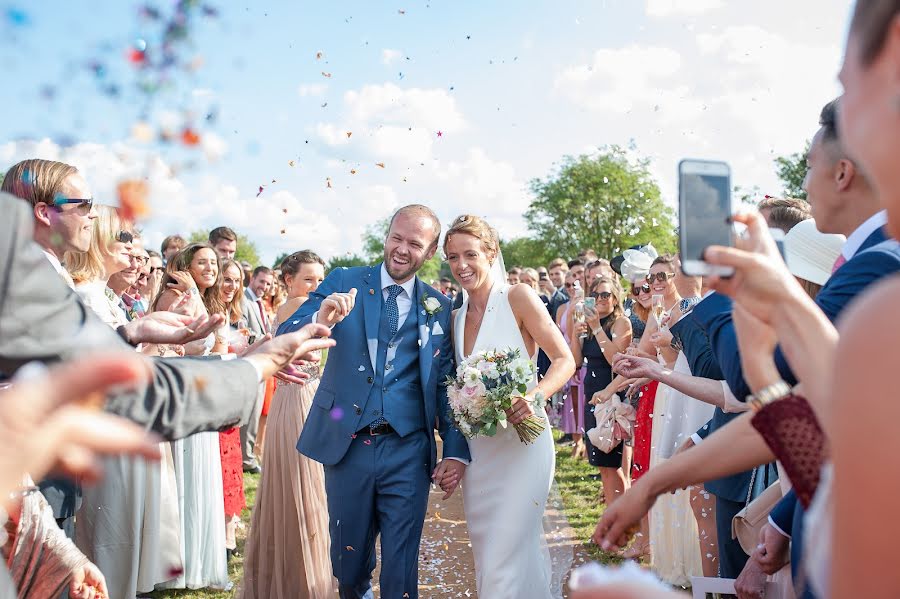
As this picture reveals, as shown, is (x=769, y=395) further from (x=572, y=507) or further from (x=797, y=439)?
(x=572, y=507)

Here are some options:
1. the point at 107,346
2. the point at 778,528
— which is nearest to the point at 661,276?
the point at 778,528

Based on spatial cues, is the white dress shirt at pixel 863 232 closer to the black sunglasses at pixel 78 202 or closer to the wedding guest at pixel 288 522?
the black sunglasses at pixel 78 202

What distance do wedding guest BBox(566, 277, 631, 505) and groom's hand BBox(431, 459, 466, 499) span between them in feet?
9.66

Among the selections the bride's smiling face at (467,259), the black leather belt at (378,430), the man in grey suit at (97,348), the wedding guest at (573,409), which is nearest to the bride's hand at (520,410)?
the black leather belt at (378,430)

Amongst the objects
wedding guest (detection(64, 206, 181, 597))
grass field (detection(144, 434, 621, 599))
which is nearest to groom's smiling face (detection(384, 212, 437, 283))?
wedding guest (detection(64, 206, 181, 597))

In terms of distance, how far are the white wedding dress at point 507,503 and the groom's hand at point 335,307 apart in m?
1.31

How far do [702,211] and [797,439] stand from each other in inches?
24.1

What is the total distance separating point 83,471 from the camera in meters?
1.43

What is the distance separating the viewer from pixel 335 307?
375cm

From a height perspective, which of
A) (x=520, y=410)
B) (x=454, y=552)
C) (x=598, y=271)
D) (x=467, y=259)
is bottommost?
(x=454, y=552)

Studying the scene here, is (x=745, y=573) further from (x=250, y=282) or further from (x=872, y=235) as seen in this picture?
(x=250, y=282)

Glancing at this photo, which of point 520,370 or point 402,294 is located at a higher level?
point 402,294

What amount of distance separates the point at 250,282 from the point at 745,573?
10.6 meters

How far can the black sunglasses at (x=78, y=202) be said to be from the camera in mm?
3295
